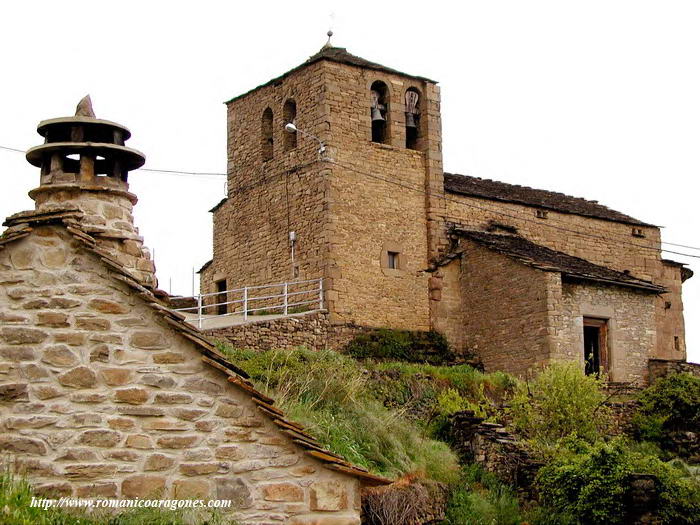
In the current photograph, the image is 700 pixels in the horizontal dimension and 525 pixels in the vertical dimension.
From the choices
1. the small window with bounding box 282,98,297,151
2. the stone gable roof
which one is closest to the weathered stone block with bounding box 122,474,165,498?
the stone gable roof

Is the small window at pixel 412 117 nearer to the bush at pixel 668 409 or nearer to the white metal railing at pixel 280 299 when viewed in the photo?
the white metal railing at pixel 280 299

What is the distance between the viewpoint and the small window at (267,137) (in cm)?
→ 2916

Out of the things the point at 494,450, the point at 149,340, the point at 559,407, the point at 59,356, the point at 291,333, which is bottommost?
the point at 494,450

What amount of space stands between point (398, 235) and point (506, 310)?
11.5 feet

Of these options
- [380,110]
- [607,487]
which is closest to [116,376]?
[607,487]

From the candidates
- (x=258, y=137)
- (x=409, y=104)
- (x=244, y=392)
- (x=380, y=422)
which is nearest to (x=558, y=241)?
(x=409, y=104)

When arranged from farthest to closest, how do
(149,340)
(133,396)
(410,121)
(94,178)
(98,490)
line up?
(410,121) → (94,178) → (149,340) → (133,396) → (98,490)

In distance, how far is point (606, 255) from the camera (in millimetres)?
31672

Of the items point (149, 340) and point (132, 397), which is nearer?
point (132, 397)

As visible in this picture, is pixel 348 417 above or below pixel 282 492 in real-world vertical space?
above

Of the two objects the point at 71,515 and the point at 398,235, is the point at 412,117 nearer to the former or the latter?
the point at 398,235

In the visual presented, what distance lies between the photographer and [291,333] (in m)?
24.9

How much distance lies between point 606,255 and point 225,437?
79.6ft

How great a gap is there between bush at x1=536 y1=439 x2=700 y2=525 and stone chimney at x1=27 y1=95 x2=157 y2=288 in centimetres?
846
